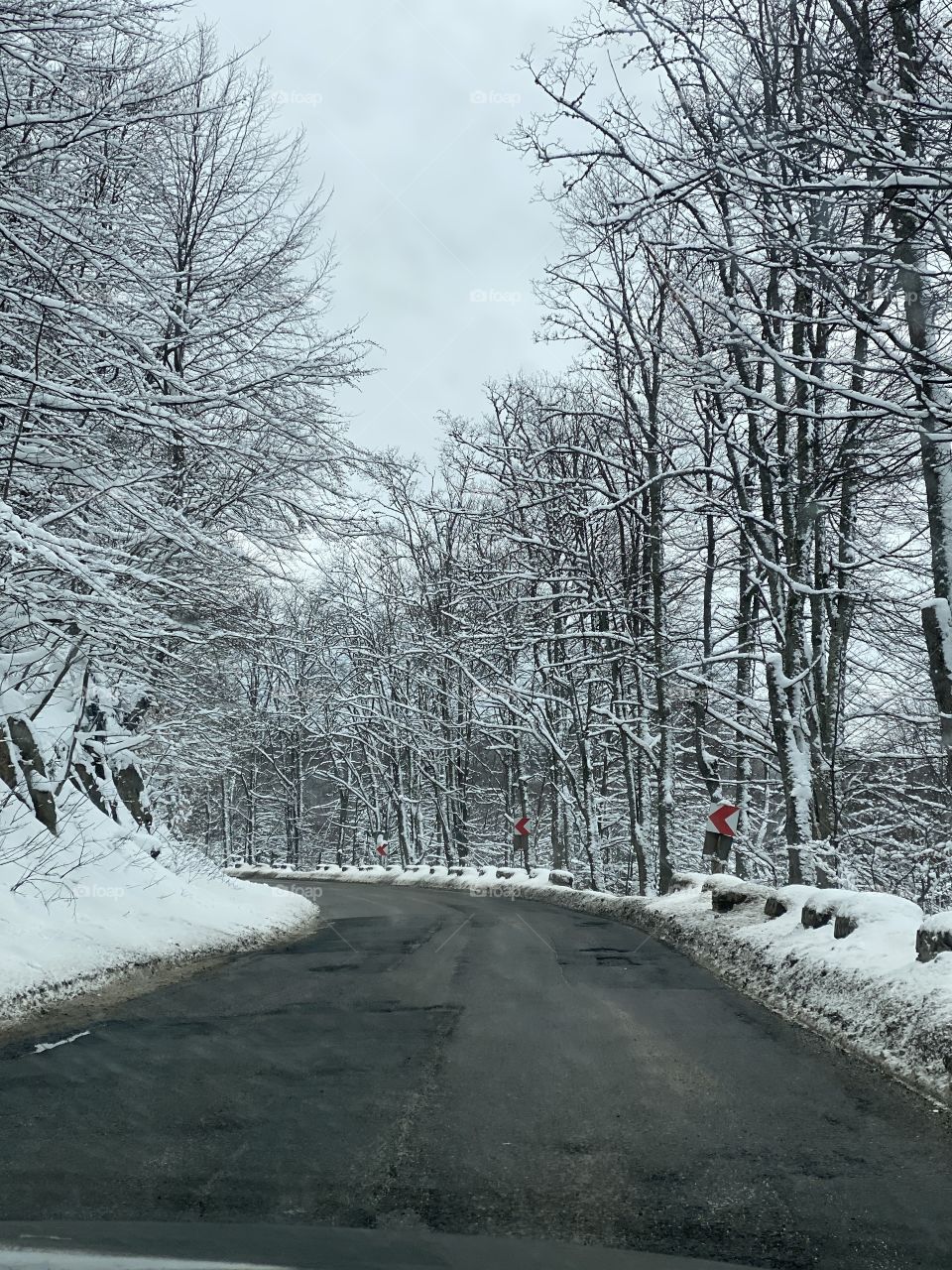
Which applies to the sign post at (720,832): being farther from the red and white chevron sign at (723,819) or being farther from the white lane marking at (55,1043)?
the white lane marking at (55,1043)

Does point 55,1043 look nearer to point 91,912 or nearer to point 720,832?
point 91,912

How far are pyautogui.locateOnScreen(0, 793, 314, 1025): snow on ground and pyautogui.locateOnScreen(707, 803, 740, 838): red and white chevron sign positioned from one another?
7240mm

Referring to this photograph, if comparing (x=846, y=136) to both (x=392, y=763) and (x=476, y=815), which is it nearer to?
(x=392, y=763)

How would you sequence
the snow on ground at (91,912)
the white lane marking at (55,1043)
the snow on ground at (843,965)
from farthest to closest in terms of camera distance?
1. the snow on ground at (91,912)
2. the white lane marking at (55,1043)
3. the snow on ground at (843,965)

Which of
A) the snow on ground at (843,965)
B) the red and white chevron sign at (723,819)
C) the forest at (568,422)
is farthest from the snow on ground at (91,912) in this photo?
the red and white chevron sign at (723,819)

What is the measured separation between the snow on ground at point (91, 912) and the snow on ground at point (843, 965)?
5.67 m

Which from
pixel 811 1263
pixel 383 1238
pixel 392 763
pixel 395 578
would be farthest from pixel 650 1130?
pixel 392 763

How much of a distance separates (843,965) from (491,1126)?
3.86 meters

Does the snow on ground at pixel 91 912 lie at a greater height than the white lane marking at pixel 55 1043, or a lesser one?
greater

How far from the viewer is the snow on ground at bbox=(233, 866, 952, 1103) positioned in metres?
5.84

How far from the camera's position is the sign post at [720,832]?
1770 centimetres

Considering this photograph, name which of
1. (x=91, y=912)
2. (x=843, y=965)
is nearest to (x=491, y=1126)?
(x=843, y=965)

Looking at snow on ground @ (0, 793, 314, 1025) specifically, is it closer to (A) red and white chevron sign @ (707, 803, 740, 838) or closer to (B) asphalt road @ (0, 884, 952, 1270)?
(B) asphalt road @ (0, 884, 952, 1270)

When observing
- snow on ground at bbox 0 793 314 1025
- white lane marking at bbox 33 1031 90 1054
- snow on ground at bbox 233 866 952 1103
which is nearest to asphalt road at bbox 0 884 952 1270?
white lane marking at bbox 33 1031 90 1054
